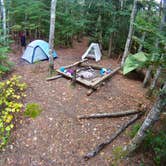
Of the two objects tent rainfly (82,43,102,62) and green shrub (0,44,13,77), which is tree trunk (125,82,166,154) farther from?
tent rainfly (82,43,102,62)

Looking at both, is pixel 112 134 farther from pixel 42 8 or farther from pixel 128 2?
pixel 42 8

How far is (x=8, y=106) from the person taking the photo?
5.77 m

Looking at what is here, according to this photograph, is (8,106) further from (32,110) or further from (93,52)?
(93,52)

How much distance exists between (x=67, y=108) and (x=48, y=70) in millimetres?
3609

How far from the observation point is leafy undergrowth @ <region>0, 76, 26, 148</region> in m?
4.98

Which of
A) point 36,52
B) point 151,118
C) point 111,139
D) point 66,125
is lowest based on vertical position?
point 66,125

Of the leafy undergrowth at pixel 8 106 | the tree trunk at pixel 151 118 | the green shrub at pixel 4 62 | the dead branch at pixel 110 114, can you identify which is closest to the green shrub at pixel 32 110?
the leafy undergrowth at pixel 8 106

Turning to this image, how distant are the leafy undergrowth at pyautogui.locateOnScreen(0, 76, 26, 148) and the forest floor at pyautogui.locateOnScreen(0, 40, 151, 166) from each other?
9.6 inches

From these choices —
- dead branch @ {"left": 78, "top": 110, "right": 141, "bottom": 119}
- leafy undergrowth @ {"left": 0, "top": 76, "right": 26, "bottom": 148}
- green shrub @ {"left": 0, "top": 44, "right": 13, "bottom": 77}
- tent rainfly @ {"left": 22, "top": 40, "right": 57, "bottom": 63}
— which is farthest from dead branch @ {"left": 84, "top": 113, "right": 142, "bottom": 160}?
tent rainfly @ {"left": 22, "top": 40, "right": 57, "bottom": 63}

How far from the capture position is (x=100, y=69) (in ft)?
32.6

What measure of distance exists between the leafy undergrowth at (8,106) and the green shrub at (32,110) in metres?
0.29

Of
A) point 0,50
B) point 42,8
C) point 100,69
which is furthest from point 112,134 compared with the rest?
point 42,8

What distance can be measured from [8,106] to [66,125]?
6.98 feet

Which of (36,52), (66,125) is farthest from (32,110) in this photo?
(36,52)
